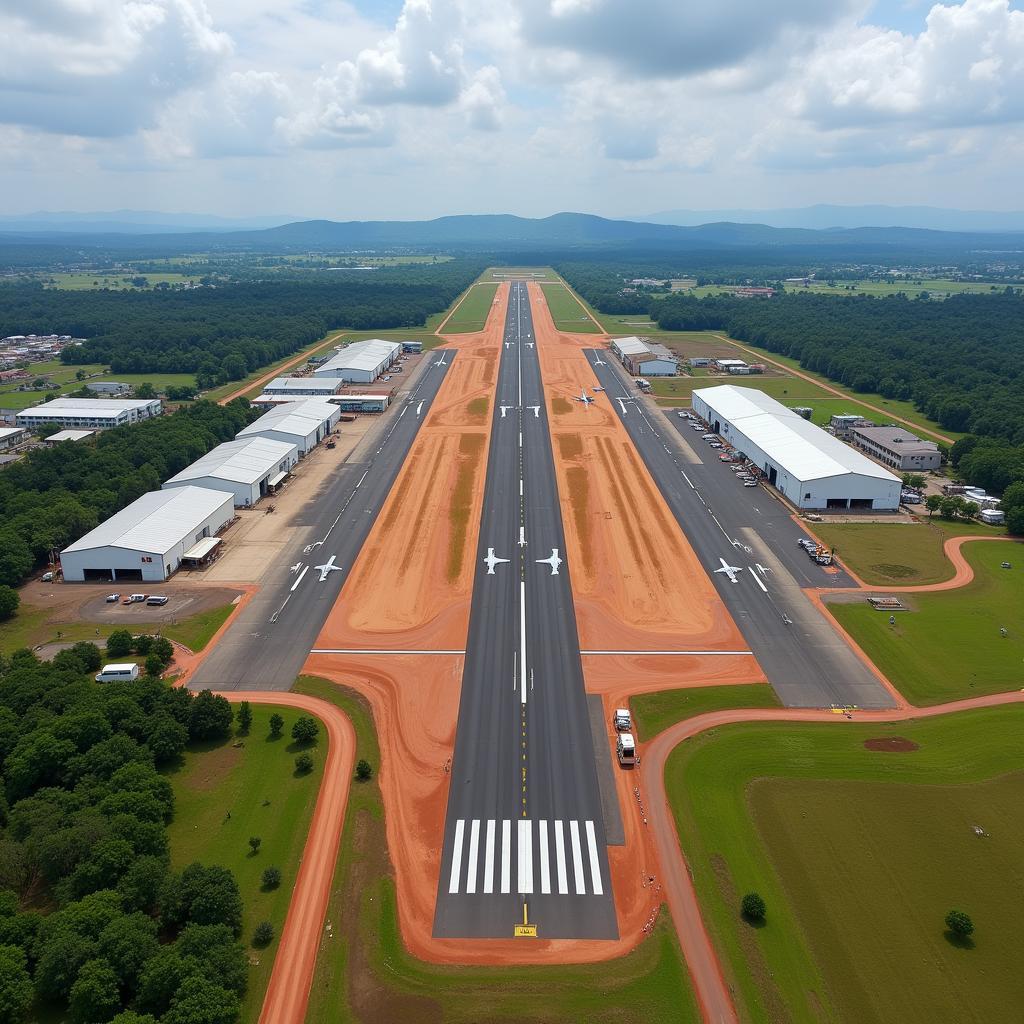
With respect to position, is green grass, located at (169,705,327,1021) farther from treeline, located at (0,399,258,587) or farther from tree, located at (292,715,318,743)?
treeline, located at (0,399,258,587)

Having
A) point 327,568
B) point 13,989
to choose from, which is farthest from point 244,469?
point 13,989

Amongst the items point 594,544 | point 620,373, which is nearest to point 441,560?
point 594,544

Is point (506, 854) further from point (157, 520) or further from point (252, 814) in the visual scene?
point (157, 520)

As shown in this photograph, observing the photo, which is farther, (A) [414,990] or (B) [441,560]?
(B) [441,560]

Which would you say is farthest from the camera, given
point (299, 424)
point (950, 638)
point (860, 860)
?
point (299, 424)

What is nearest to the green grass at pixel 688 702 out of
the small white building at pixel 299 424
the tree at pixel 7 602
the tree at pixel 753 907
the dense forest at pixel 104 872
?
the tree at pixel 753 907

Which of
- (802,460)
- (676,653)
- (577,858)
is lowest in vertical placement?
(676,653)

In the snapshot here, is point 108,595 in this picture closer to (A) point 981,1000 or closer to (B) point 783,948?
(B) point 783,948

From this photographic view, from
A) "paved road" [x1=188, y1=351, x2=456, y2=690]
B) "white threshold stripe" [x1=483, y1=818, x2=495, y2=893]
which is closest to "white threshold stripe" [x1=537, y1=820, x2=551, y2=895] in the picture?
"white threshold stripe" [x1=483, y1=818, x2=495, y2=893]
